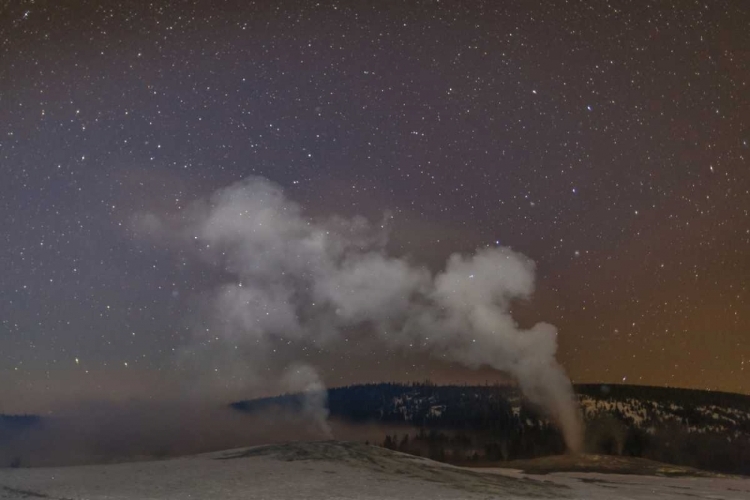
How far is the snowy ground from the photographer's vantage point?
82.5 ft

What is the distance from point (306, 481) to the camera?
28.9 m

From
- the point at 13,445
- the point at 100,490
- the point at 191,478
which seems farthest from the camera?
the point at 13,445

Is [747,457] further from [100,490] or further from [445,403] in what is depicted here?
[100,490]

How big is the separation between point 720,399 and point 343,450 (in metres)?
166

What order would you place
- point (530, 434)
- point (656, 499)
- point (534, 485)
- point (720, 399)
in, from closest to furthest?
point (656, 499) → point (534, 485) → point (530, 434) → point (720, 399)

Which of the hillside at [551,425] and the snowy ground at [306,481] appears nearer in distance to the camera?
the snowy ground at [306,481]

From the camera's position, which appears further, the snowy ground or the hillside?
the hillside

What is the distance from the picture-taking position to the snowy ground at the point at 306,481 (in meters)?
25.2

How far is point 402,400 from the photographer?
6447 inches

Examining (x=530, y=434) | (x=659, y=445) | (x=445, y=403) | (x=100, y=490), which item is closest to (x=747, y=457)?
(x=659, y=445)

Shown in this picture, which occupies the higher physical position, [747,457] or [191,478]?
[191,478]

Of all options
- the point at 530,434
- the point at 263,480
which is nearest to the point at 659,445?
the point at 530,434

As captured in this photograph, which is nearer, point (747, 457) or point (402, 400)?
point (747, 457)

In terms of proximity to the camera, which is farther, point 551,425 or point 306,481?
point 551,425
